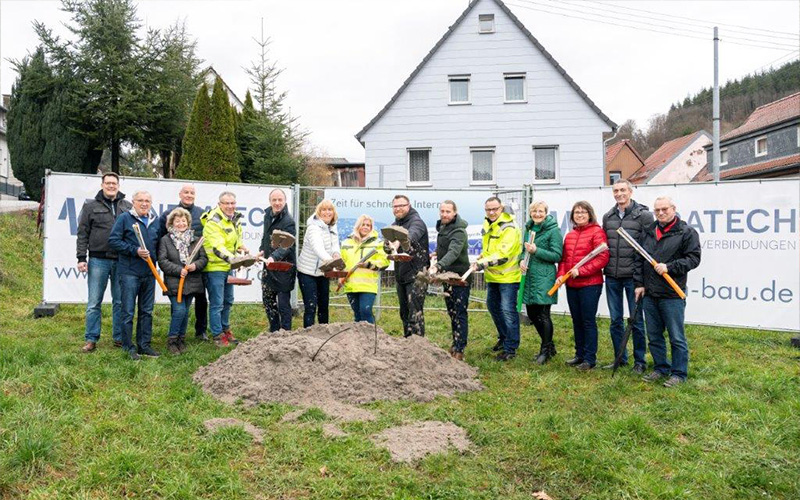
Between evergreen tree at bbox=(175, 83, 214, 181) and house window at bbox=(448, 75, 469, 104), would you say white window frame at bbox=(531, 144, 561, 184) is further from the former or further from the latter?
evergreen tree at bbox=(175, 83, 214, 181)

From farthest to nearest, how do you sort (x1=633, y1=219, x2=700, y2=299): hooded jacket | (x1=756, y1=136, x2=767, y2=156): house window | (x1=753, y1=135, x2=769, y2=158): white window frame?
(x1=756, y1=136, x2=767, y2=156): house window → (x1=753, y1=135, x2=769, y2=158): white window frame → (x1=633, y1=219, x2=700, y2=299): hooded jacket

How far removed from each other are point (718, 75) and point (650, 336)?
16677 millimetres

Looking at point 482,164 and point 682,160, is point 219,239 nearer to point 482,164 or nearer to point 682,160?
point 482,164

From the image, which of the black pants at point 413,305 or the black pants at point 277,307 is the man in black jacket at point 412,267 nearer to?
the black pants at point 413,305

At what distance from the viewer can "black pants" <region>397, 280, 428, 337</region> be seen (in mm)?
6742

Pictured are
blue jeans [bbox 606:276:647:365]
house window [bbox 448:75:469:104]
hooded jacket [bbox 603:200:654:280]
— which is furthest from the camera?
house window [bbox 448:75:469:104]

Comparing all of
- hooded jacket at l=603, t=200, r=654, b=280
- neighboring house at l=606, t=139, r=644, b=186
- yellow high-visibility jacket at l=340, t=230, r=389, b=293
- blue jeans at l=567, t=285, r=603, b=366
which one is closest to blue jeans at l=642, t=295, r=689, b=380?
hooded jacket at l=603, t=200, r=654, b=280

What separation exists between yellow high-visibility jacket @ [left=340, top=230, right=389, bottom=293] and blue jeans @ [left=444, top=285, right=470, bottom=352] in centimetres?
84

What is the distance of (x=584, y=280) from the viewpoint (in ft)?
21.9

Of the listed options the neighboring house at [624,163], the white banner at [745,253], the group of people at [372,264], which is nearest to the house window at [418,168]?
the white banner at [745,253]

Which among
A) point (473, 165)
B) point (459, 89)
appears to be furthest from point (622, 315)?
point (459, 89)

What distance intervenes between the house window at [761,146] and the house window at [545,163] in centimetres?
2075

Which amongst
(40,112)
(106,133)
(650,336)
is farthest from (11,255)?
(650,336)

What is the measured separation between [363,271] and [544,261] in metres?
2.10
